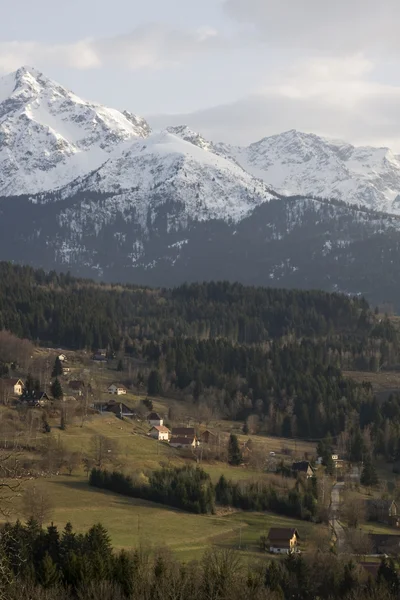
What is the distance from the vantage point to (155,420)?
5837 inches

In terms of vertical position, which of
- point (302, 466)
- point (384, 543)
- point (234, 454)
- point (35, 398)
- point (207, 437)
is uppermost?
point (35, 398)

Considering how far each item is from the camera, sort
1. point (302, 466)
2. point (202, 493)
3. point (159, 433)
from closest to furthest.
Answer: point (202, 493) → point (302, 466) → point (159, 433)

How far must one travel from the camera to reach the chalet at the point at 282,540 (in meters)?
91.5

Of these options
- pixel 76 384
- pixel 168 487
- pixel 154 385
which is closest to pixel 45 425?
pixel 168 487

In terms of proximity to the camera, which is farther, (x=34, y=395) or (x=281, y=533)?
(x=34, y=395)

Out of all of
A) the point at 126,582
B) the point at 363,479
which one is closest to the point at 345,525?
the point at 363,479

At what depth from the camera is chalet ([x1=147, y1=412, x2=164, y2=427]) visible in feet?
482

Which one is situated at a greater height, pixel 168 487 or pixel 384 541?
pixel 168 487

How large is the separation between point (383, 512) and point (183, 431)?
3733 cm

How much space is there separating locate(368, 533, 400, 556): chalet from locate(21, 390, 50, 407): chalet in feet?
176

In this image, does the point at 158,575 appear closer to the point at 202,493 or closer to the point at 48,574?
the point at 48,574

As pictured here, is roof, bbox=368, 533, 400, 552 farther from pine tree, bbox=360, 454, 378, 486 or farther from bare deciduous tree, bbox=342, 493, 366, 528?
pine tree, bbox=360, 454, 378, 486

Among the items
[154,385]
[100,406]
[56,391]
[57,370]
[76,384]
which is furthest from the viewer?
[154,385]

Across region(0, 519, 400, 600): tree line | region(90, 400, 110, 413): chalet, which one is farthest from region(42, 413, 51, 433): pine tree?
region(0, 519, 400, 600): tree line
